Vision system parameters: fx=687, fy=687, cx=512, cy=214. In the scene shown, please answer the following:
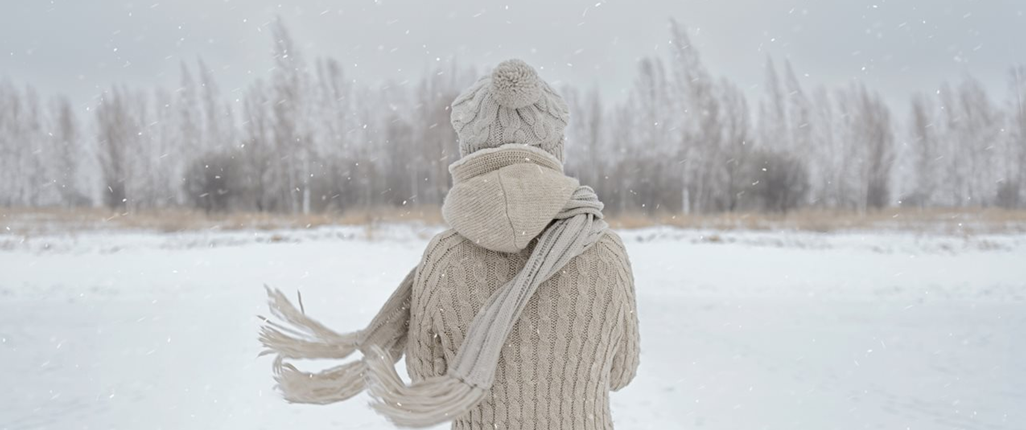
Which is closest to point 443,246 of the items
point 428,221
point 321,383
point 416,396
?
point 416,396

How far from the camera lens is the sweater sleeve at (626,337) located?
59.8 inches

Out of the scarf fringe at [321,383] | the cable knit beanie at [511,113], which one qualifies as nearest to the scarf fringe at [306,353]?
the scarf fringe at [321,383]

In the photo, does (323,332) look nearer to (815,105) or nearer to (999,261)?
(999,261)

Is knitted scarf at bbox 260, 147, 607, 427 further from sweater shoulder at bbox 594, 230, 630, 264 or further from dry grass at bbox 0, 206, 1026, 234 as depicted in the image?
dry grass at bbox 0, 206, 1026, 234

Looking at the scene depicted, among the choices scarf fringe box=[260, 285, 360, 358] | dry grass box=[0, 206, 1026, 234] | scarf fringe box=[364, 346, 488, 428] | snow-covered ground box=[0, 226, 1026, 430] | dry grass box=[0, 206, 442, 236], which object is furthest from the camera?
dry grass box=[0, 206, 1026, 234]

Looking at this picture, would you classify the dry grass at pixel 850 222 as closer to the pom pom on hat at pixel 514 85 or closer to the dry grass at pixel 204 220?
the dry grass at pixel 204 220

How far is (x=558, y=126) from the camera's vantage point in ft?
4.92

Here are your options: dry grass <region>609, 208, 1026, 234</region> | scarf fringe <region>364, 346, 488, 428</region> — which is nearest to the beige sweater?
scarf fringe <region>364, 346, 488, 428</region>

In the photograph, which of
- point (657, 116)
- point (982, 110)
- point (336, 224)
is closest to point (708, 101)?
point (657, 116)

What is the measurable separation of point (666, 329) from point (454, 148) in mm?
20924

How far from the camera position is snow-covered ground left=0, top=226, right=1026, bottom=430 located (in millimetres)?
5117

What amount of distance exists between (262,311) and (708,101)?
73.6 feet

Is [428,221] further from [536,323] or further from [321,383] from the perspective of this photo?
[536,323]

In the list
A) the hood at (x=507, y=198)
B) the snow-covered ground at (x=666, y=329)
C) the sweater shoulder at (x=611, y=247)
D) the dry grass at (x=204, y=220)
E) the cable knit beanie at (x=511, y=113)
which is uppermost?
the cable knit beanie at (x=511, y=113)
